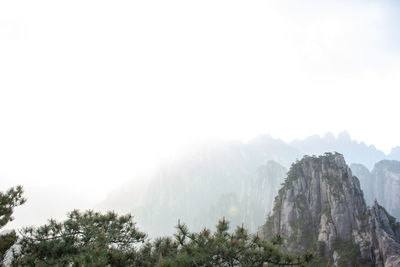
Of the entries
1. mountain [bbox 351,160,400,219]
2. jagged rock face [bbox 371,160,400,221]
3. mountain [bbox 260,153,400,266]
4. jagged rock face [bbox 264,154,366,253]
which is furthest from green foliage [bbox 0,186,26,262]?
jagged rock face [bbox 371,160,400,221]

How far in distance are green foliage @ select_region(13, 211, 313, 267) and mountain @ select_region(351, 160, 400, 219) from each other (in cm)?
14092

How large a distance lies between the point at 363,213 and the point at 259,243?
150ft

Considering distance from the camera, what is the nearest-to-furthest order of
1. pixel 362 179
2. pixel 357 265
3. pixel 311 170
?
1. pixel 357 265
2. pixel 311 170
3. pixel 362 179

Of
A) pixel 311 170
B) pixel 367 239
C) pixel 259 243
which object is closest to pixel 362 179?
pixel 311 170

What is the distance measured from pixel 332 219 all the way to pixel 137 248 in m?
47.2

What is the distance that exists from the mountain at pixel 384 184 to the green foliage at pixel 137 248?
5548 inches

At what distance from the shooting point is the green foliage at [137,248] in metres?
7.25

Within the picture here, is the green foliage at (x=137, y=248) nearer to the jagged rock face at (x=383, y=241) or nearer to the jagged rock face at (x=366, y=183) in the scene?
the jagged rock face at (x=383, y=241)

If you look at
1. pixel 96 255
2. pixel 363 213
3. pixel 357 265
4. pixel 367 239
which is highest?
pixel 96 255

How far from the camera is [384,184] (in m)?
134

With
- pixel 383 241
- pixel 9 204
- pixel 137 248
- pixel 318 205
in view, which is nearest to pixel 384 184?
pixel 318 205

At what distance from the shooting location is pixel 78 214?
40.4ft

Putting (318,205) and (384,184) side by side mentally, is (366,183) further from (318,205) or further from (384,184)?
(318,205)

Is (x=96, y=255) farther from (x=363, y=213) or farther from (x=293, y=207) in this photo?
(x=293, y=207)
